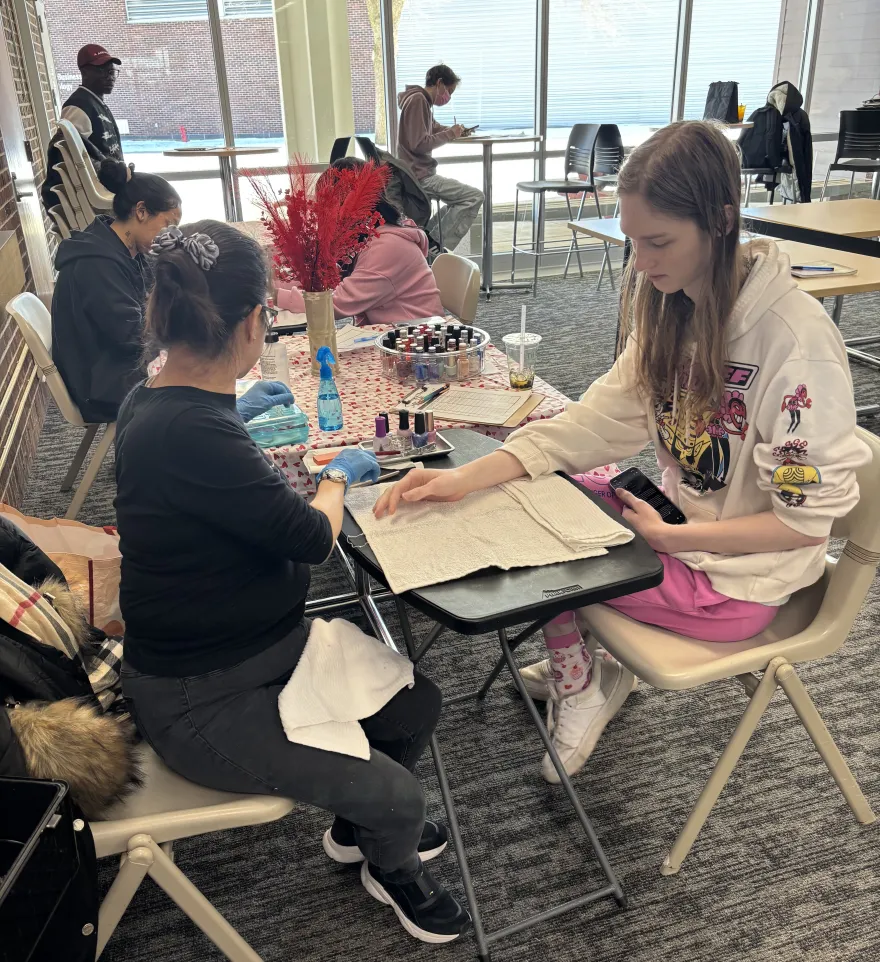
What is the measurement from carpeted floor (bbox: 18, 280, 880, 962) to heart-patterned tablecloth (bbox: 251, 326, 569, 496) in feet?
2.43

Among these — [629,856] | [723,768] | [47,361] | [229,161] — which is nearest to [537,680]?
[629,856]

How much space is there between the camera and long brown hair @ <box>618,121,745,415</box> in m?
1.29

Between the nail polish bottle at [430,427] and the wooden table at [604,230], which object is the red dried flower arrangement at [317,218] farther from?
the wooden table at [604,230]

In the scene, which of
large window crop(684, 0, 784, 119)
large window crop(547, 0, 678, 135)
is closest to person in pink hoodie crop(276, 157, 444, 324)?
large window crop(547, 0, 678, 135)

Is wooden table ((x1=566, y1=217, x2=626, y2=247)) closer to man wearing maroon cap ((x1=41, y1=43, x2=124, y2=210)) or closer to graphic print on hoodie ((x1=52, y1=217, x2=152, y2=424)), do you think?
graphic print on hoodie ((x1=52, y1=217, x2=152, y2=424))

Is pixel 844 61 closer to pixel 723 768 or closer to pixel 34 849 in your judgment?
pixel 723 768

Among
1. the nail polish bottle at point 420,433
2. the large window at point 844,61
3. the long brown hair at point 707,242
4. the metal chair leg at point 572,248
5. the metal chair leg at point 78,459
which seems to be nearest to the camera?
the long brown hair at point 707,242

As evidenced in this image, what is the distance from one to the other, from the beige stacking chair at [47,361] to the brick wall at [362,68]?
4243 mm

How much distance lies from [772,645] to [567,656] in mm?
437

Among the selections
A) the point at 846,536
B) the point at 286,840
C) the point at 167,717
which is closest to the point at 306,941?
the point at 286,840

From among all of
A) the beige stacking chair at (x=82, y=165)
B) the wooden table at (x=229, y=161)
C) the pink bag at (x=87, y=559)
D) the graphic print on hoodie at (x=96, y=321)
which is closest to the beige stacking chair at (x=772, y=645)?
the pink bag at (x=87, y=559)

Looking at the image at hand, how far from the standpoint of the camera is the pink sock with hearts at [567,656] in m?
1.69

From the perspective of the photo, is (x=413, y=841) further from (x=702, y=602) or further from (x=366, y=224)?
(x=366, y=224)

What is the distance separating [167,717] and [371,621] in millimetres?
957
